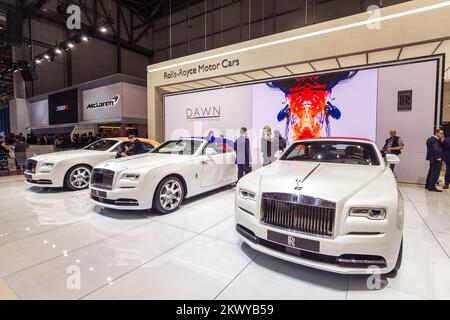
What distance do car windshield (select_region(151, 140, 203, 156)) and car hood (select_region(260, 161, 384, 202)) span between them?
2.21 metres

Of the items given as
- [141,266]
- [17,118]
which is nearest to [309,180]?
[141,266]

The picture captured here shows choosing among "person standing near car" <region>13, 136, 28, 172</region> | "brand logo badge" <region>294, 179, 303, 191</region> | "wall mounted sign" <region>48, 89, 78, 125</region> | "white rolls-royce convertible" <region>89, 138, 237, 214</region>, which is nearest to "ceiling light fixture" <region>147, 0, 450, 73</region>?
"white rolls-royce convertible" <region>89, 138, 237, 214</region>

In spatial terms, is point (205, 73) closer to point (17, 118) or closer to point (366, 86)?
point (366, 86)

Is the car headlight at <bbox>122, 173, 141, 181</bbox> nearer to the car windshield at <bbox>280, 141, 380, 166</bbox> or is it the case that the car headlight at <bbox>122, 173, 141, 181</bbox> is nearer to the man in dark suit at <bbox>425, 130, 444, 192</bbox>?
the car windshield at <bbox>280, 141, 380, 166</bbox>

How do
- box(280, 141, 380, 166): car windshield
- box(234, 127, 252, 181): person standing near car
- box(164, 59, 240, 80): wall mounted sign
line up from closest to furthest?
box(280, 141, 380, 166): car windshield < box(234, 127, 252, 181): person standing near car < box(164, 59, 240, 80): wall mounted sign

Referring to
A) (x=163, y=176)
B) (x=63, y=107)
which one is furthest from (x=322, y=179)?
(x=63, y=107)

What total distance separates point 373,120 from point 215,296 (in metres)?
6.83

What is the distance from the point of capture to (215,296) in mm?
1929

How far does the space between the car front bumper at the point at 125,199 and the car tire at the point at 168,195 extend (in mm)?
155

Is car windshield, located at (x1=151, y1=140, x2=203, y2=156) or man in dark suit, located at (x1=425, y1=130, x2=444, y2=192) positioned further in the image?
man in dark suit, located at (x1=425, y1=130, x2=444, y2=192)

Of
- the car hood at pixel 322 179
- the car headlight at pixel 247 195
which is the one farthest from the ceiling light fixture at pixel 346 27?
the car headlight at pixel 247 195

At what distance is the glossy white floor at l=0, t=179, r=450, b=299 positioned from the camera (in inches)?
78.4

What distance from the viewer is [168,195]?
4027mm

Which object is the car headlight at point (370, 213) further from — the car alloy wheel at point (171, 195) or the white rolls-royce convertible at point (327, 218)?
the car alloy wheel at point (171, 195)
